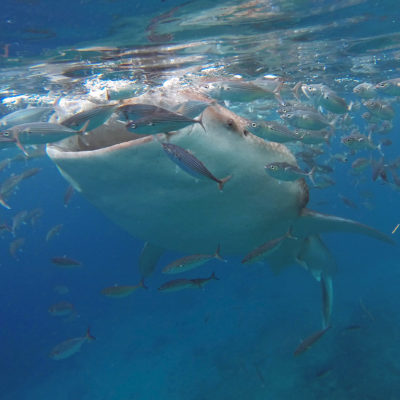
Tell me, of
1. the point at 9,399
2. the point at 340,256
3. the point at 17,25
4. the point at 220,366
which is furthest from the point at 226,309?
the point at 17,25

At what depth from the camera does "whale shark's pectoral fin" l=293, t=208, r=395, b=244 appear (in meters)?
4.07

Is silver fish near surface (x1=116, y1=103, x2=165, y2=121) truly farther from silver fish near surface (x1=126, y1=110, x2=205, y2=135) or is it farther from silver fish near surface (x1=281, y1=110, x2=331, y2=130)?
silver fish near surface (x1=281, y1=110, x2=331, y2=130)

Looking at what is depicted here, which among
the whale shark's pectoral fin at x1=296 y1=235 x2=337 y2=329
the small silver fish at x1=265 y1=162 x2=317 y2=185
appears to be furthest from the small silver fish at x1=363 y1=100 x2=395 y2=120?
the small silver fish at x1=265 y1=162 x2=317 y2=185

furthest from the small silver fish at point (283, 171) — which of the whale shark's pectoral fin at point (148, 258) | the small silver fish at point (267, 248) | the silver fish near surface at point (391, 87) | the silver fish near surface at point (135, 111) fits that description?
the silver fish near surface at point (391, 87)

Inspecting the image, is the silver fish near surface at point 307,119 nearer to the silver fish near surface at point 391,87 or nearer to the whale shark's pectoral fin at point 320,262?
the whale shark's pectoral fin at point 320,262

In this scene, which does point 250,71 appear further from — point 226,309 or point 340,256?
point 340,256

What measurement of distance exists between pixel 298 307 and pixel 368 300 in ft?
11.6

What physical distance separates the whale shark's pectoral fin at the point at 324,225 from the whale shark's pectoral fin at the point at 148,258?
7.77 feet

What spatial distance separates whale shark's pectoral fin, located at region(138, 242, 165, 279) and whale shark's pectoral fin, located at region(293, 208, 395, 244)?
7.77ft

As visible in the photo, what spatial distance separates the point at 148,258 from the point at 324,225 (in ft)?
10.2

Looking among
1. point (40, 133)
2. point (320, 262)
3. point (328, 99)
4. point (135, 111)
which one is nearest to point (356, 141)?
point (328, 99)

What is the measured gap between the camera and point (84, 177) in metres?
2.75

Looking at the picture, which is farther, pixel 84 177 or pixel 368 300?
pixel 368 300

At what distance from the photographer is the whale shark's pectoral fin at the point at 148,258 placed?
18.6 feet
